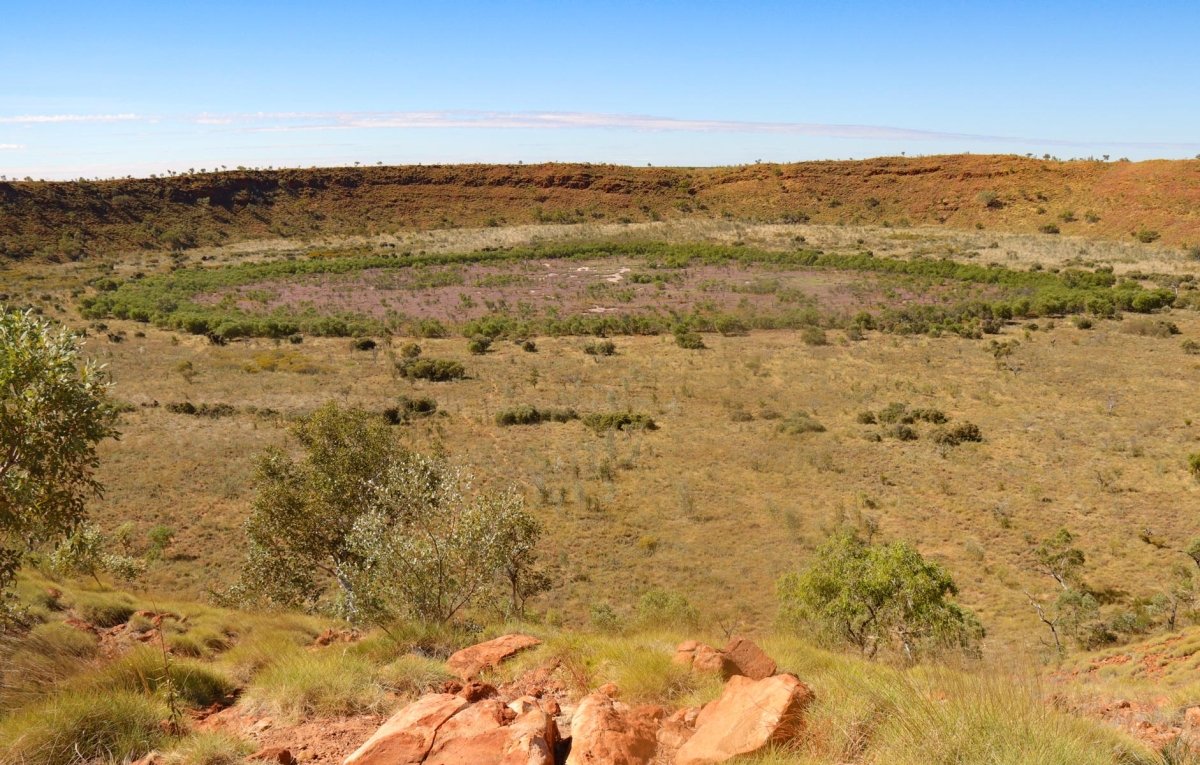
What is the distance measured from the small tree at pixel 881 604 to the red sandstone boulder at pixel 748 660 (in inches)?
219

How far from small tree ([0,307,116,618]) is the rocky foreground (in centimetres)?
383

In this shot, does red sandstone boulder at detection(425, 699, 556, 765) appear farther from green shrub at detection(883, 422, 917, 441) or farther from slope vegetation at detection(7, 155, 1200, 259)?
slope vegetation at detection(7, 155, 1200, 259)

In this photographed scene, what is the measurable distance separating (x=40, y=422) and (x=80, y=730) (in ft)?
10.3

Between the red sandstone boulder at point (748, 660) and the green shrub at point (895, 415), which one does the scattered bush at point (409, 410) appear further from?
the red sandstone boulder at point (748, 660)

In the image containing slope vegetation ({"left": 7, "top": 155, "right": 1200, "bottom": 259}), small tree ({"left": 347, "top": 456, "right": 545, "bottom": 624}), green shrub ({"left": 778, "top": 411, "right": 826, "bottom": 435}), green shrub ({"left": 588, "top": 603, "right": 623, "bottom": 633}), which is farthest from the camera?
slope vegetation ({"left": 7, "top": 155, "right": 1200, "bottom": 259})

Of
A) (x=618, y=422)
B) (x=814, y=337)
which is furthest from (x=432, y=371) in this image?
(x=814, y=337)

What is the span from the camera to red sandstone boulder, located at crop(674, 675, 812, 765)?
17.6ft

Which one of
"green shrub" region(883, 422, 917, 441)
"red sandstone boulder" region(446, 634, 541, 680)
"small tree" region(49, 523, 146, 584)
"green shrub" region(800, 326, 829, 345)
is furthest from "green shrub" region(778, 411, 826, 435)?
"small tree" region(49, 523, 146, 584)

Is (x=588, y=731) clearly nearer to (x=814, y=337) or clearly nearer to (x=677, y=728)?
(x=677, y=728)

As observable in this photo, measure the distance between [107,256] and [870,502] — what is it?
246ft

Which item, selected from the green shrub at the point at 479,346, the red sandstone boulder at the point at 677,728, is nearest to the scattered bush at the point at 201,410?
the green shrub at the point at 479,346

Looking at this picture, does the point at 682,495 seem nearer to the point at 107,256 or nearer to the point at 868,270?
the point at 868,270

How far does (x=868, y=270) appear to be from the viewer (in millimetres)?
58562

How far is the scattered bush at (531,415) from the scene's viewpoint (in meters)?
28.9
